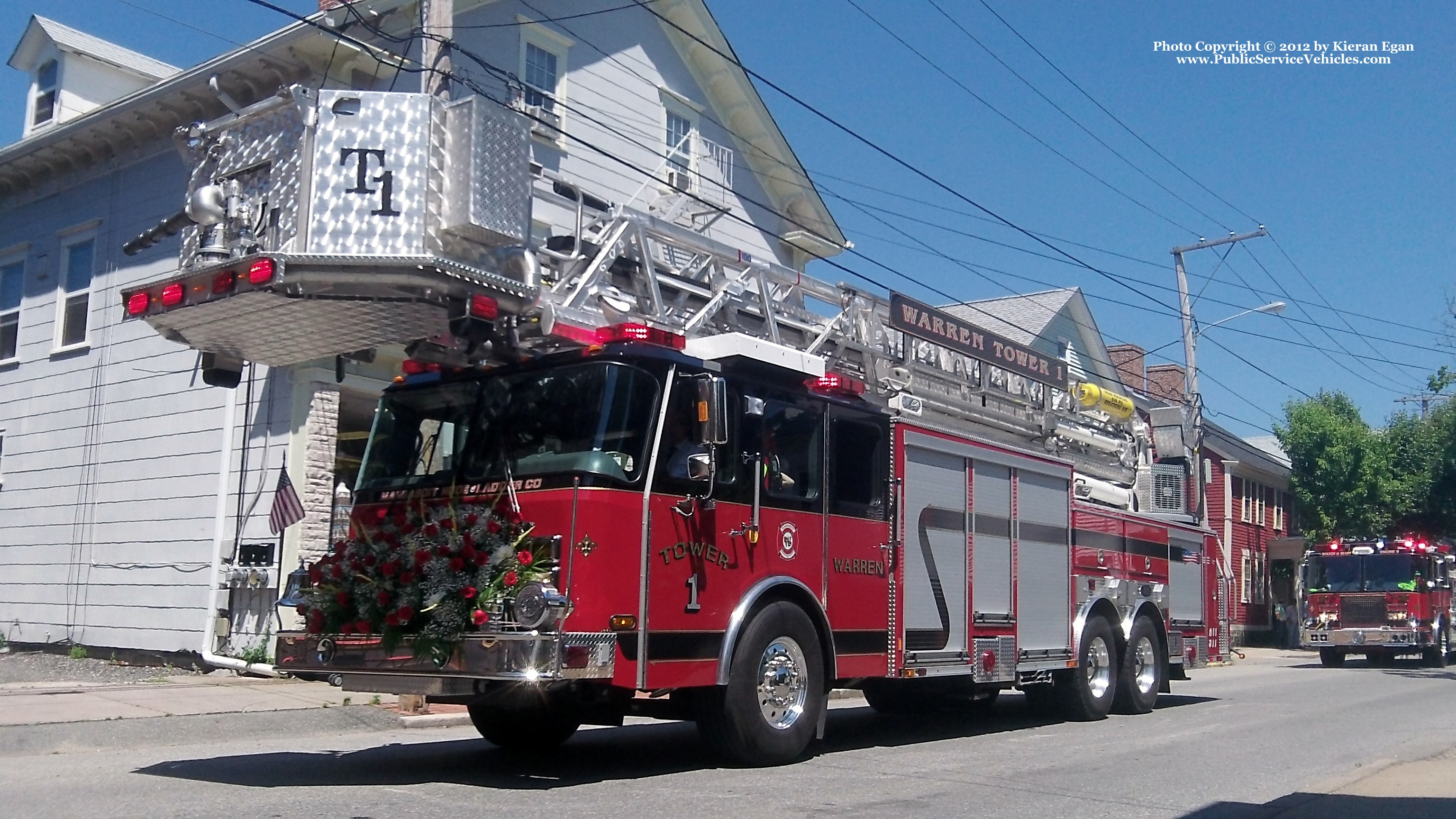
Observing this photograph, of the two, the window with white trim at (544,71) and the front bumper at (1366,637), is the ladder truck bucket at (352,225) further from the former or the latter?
the front bumper at (1366,637)

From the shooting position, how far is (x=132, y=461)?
17.0 meters

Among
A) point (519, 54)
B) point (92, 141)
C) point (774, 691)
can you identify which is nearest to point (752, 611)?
point (774, 691)

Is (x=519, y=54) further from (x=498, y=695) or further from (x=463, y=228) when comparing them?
(x=498, y=695)

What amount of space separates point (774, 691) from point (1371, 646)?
74.4 ft

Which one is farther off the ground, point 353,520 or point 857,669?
point 353,520

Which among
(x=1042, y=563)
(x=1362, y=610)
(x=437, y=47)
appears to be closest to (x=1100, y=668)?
(x=1042, y=563)

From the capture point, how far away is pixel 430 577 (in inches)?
289

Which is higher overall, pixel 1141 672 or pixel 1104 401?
pixel 1104 401

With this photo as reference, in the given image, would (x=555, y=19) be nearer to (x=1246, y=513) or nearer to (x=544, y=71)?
(x=544, y=71)

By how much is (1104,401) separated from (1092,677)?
3230 millimetres

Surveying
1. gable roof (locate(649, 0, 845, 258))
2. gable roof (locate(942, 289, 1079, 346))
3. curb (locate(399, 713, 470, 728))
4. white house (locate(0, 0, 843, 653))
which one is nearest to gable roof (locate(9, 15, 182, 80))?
white house (locate(0, 0, 843, 653))

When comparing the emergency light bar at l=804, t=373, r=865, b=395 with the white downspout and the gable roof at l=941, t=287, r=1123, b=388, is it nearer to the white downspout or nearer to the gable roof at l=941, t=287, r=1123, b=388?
the white downspout

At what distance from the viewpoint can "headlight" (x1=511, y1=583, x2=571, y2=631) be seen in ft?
23.3

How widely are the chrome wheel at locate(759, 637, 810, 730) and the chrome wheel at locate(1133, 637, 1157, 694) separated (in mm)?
6015
